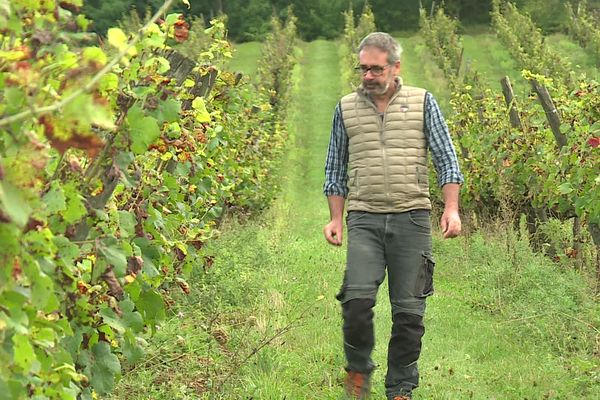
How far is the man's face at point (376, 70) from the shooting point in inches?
175

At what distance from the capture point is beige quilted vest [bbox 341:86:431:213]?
452 cm

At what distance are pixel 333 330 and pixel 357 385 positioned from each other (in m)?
1.47

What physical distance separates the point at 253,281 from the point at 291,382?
2132 mm

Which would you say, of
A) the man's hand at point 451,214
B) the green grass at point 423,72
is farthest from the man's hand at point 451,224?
the green grass at point 423,72

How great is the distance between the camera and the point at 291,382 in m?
4.87

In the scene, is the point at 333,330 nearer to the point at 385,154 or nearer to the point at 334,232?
the point at 334,232

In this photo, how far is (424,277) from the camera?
4.55 m

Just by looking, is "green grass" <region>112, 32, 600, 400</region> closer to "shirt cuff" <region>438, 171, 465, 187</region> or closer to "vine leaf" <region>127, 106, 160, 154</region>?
"shirt cuff" <region>438, 171, 465, 187</region>

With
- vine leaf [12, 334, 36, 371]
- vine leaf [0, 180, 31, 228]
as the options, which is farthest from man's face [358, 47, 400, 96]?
vine leaf [0, 180, 31, 228]

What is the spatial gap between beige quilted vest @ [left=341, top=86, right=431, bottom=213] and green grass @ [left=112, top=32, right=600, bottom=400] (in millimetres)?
748

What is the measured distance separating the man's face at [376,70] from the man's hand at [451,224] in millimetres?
722

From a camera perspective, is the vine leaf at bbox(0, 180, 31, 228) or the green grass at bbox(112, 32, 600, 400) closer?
the vine leaf at bbox(0, 180, 31, 228)

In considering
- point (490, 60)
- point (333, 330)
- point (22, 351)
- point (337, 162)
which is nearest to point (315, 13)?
point (490, 60)

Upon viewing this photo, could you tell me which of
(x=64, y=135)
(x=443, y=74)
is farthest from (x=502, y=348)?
(x=443, y=74)
